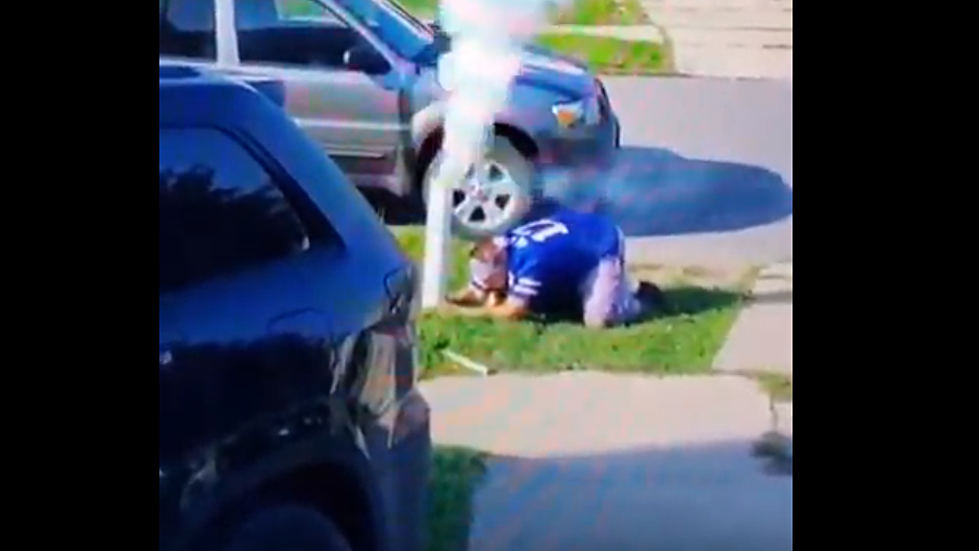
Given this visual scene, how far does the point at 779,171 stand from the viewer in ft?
9.04

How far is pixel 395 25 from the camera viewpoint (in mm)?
2674

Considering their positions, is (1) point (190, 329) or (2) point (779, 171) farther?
(2) point (779, 171)

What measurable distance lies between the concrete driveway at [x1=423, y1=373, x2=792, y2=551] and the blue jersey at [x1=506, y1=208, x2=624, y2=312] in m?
0.14

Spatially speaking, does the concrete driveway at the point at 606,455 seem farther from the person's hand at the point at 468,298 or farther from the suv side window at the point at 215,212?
the suv side window at the point at 215,212

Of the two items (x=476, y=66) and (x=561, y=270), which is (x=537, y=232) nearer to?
(x=561, y=270)

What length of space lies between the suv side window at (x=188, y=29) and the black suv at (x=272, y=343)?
4 centimetres

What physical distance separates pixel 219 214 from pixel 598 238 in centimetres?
64

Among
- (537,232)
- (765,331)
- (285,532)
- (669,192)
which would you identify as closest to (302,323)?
(285,532)

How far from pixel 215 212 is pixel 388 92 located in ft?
1.17

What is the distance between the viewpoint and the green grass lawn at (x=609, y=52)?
8.91 ft

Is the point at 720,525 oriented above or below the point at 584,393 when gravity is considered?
below
